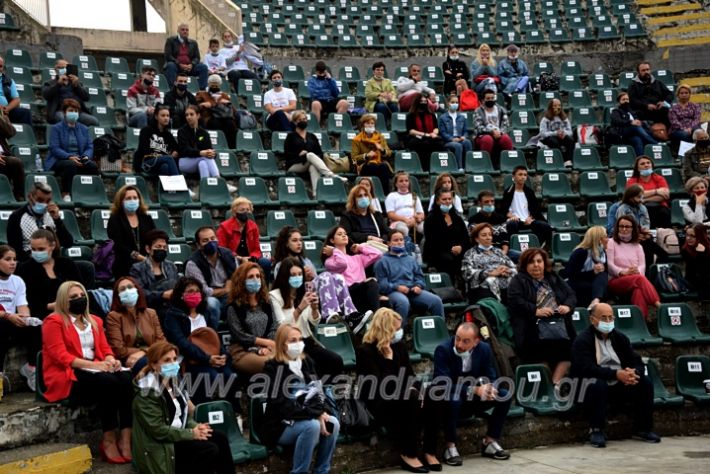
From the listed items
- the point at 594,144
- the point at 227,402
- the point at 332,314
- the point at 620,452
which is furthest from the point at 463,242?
the point at 594,144

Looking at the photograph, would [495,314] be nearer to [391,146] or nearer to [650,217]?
[650,217]

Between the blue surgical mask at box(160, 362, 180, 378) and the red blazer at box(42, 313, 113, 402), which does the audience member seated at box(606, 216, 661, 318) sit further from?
the red blazer at box(42, 313, 113, 402)

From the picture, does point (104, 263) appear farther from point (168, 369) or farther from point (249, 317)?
point (168, 369)

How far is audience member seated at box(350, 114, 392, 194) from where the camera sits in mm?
12289

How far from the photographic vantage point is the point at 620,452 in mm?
8133

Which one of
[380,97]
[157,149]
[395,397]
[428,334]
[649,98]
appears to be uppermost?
[380,97]

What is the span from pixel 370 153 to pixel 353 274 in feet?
10.9

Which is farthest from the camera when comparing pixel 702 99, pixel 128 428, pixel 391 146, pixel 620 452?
pixel 702 99

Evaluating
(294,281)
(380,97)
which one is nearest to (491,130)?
(380,97)

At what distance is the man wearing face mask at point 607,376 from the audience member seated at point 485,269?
1.11m

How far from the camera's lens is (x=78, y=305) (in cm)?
723

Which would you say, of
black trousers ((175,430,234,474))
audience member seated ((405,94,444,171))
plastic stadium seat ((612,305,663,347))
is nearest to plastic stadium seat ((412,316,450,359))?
plastic stadium seat ((612,305,663,347))

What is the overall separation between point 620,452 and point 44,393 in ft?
15.0

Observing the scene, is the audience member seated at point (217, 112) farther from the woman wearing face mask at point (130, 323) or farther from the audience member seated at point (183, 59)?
the woman wearing face mask at point (130, 323)
